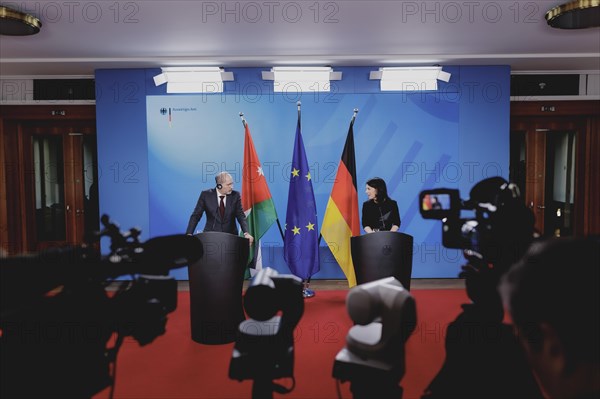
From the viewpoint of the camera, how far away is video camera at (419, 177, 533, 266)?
1183 millimetres

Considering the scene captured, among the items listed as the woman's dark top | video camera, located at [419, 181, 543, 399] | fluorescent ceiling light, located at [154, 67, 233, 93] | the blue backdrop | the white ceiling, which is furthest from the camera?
the blue backdrop

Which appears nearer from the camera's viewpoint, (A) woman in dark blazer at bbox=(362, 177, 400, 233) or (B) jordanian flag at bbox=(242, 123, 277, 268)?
(A) woman in dark blazer at bbox=(362, 177, 400, 233)

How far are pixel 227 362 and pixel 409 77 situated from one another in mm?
3810

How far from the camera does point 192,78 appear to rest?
4957 millimetres

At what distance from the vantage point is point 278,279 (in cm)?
145

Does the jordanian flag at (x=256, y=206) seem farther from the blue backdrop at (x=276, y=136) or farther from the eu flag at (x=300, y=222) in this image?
the blue backdrop at (x=276, y=136)

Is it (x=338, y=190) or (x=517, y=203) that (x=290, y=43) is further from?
(x=517, y=203)

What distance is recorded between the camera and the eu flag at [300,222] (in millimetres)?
4375

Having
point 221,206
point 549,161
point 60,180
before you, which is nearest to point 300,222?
point 221,206

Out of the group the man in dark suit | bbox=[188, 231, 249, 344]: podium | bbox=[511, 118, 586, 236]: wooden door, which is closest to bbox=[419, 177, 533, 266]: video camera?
bbox=[188, 231, 249, 344]: podium

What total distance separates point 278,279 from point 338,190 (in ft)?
9.82

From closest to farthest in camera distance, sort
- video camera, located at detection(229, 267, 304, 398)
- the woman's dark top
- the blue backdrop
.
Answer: video camera, located at detection(229, 267, 304, 398)
the woman's dark top
the blue backdrop

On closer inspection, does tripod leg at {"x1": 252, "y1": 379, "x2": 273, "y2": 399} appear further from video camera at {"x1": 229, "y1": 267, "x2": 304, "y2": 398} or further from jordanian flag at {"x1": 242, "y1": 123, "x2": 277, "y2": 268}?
jordanian flag at {"x1": 242, "y1": 123, "x2": 277, "y2": 268}

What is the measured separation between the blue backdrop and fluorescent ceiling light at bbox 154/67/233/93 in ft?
0.34
